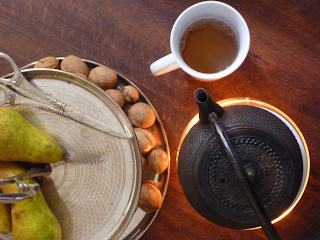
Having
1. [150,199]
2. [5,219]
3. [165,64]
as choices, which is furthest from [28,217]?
[165,64]

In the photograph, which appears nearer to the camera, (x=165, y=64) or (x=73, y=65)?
(x=165, y=64)

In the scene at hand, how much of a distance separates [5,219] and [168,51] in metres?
0.41

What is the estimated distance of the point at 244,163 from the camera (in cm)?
45

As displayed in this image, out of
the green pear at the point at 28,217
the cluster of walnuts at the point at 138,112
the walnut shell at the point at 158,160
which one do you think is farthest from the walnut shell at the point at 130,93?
the green pear at the point at 28,217

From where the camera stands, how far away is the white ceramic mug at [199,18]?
47 cm

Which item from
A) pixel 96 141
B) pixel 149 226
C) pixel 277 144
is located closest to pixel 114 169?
pixel 96 141

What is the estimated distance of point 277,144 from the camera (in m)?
0.46

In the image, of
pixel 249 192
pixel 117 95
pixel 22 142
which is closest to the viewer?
pixel 249 192

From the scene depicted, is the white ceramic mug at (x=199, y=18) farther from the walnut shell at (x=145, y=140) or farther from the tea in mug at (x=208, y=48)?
the walnut shell at (x=145, y=140)

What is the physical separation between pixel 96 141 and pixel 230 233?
12.4 inches

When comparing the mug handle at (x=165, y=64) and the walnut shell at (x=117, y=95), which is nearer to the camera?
the mug handle at (x=165, y=64)

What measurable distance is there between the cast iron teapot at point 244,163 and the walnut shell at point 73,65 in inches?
10.1

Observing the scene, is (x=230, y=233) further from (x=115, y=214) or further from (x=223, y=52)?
(x=223, y=52)

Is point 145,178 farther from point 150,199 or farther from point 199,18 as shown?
point 199,18
